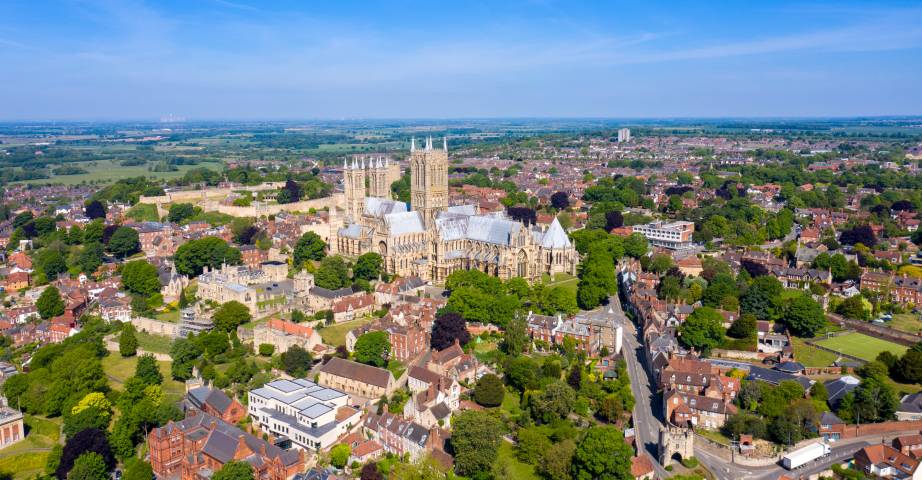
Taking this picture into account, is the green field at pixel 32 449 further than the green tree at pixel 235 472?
Yes

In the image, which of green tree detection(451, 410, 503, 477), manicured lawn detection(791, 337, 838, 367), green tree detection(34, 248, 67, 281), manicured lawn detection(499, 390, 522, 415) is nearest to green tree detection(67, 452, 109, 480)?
green tree detection(451, 410, 503, 477)

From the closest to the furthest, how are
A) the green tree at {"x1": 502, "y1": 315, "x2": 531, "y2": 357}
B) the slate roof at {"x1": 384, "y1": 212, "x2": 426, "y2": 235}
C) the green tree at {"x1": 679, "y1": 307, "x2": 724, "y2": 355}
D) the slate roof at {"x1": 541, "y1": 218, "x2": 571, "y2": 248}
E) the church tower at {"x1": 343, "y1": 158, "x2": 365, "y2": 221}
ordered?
the green tree at {"x1": 502, "y1": 315, "x2": 531, "y2": 357} → the green tree at {"x1": 679, "y1": 307, "x2": 724, "y2": 355} → the slate roof at {"x1": 541, "y1": 218, "x2": 571, "y2": 248} → the slate roof at {"x1": 384, "y1": 212, "x2": 426, "y2": 235} → the church tower at {"x1": 343, "y1": 158, "x2": 365, "y2": 221}

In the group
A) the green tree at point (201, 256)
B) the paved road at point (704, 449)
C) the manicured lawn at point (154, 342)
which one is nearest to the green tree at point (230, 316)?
the manicured lawn at point (154, 342)

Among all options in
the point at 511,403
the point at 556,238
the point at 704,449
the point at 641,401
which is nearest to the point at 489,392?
the point at 511,403

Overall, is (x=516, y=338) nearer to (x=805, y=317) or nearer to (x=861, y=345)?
(x=805, y=317)

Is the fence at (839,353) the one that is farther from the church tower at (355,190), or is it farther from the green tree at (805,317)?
the church tower at (355,190)

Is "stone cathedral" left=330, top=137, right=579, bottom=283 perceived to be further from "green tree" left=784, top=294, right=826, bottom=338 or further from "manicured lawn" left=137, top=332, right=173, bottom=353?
"manicured lawn" left=137, top=332, right=173, bottom=353

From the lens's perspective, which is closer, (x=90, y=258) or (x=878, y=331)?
(x=878, y=331)
